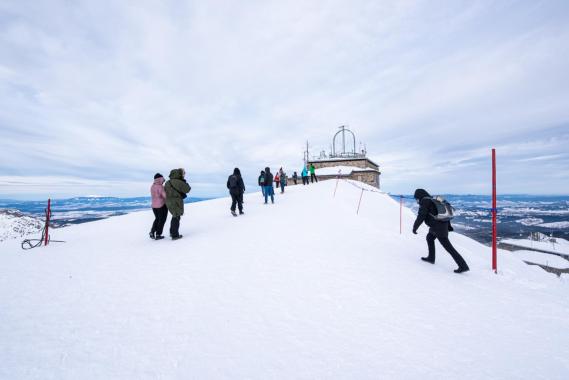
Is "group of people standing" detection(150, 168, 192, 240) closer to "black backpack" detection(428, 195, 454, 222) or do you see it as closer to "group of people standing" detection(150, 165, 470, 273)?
"group of people standing" detection(150, 165, 470, 273)

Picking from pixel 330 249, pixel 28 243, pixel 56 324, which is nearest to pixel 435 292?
pixel 330 249

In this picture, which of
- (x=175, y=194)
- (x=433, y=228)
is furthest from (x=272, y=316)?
(x=175, y=194)

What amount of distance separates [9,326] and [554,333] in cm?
758

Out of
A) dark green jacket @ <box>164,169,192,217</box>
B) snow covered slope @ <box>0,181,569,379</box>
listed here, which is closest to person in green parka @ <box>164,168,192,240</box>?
dark green jacket @ <box>164,169,192,217</box>

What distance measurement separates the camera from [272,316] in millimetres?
3424

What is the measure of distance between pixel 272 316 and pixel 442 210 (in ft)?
15.6

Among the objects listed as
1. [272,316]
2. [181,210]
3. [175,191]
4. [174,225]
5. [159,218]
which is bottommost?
[272,316]

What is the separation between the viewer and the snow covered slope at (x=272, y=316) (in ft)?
8.55

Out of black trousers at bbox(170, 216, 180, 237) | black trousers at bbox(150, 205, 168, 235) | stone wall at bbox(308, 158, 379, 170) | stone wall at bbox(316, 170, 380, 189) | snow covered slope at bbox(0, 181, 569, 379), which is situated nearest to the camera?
snow covered slope at bbox(0, 181, 569, 379)

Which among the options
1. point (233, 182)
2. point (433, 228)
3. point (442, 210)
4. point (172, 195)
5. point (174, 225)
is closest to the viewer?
point (442, 210)

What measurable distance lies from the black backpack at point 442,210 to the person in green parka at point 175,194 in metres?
6.71

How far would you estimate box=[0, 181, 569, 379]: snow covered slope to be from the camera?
103 inches

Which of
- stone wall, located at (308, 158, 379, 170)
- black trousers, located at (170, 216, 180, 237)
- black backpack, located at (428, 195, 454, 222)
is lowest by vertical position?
black trousers, located at (170, 216, 180, 237)

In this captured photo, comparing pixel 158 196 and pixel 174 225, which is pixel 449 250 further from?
pixel 158 196
